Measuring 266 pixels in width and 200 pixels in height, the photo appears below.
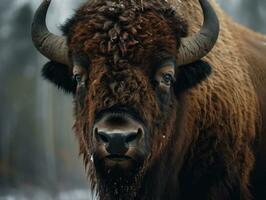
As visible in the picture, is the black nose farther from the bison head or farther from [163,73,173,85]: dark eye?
[163,73,173,85]: dark eye

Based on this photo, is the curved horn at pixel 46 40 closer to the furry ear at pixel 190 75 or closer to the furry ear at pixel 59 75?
the furry ear at pixel 59 75

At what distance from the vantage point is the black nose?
6145 millimetres

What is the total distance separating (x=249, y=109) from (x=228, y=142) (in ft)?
2.01

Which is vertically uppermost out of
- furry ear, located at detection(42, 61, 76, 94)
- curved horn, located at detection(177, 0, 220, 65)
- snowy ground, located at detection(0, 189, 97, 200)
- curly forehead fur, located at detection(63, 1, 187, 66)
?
curly forehead fur, located at detection(63, 1, 187, 66)

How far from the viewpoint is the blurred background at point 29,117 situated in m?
19.9

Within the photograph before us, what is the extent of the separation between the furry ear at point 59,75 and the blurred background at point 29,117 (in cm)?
1231

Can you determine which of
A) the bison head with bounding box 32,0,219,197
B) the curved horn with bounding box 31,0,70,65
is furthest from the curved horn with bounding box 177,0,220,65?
the curved horn with bounding box 31,0,70,65

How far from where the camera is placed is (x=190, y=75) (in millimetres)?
7152

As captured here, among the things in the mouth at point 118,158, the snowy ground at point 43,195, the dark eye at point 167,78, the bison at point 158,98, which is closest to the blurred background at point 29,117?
the snowy ground at point 43,195

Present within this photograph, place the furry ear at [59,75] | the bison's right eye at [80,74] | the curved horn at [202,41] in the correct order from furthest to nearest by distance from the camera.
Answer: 1. the furry ear at [59,75]
2. the curved horn at [202,41]
3. the bison's right eye at [80,74]

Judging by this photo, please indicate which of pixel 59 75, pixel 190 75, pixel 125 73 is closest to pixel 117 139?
pixel 125 73

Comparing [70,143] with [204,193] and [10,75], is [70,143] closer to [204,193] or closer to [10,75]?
[10,75]

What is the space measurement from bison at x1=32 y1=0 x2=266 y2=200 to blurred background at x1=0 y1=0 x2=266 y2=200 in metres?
11.9

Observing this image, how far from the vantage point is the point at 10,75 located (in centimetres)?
2019
